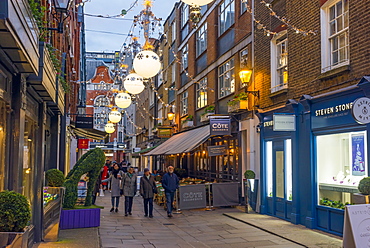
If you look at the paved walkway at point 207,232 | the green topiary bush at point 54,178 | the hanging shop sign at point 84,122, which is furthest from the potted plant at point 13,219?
the hanging shop sign at point 84,122

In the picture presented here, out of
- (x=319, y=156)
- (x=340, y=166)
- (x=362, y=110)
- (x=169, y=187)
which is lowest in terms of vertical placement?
(x=169, y=187)

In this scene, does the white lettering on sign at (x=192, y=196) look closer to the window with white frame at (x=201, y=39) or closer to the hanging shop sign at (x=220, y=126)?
the hanging shop sign at (x=220, y=126)

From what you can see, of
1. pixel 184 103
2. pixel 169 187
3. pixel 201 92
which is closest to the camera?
pixel 169 187

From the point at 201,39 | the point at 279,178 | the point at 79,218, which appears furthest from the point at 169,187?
the point at 201,39

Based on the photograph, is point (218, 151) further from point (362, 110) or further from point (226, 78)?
point (362, 110)

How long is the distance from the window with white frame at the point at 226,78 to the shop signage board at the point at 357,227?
39.3ft

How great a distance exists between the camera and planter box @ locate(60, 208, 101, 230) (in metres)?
11.8

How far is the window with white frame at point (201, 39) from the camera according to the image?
77.6ft

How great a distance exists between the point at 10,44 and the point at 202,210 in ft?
41.9

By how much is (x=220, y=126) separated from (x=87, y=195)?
7.04 meters

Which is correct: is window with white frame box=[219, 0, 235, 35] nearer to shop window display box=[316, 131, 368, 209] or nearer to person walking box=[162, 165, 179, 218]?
person walking box=[162, 165, 179, 218]

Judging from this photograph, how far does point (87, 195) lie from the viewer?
12141 mm

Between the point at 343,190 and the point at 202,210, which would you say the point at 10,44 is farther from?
the point at 202,210

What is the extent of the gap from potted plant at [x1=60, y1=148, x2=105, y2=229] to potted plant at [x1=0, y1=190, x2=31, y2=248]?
5545 millimetres
